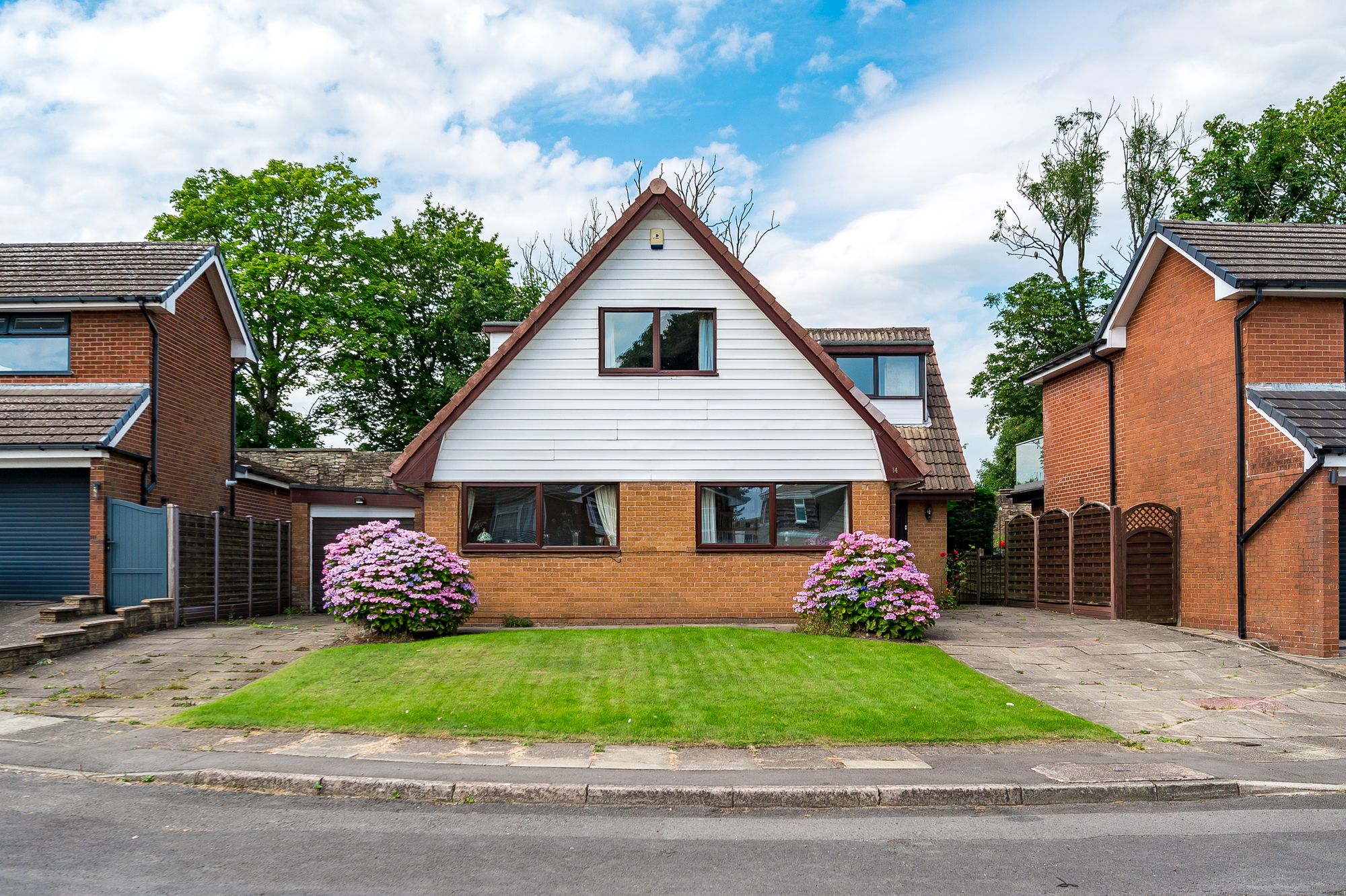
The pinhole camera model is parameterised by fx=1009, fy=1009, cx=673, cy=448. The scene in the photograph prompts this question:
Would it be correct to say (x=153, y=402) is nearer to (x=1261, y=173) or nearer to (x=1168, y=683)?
(x=1168, y=683)

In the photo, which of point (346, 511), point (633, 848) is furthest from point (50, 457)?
point (633, 848)

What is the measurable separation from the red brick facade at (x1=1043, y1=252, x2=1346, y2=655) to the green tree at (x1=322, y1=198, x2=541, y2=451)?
70.6ft

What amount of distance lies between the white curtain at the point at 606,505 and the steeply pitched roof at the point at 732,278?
A: 106 inches

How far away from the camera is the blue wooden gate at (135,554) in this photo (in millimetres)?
17141

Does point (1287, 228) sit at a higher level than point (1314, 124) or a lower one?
lower

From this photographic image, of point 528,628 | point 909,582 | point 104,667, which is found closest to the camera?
point 104,667

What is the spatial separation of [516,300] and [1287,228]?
2530 cm

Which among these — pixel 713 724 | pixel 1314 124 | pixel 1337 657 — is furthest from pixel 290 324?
pixel 1314 124

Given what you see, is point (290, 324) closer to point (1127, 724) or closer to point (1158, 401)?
point (1158, 401)

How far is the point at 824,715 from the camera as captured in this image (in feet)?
34.7

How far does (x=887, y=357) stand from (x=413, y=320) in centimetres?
2139

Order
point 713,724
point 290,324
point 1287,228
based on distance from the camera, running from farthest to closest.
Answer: point 290,324
point 1287,228
point 713,724

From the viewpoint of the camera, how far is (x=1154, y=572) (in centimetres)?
1783

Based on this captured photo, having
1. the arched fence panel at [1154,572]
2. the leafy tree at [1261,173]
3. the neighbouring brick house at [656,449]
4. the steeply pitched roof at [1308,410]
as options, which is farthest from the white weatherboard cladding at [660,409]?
the leafy tree at [1261,173]
